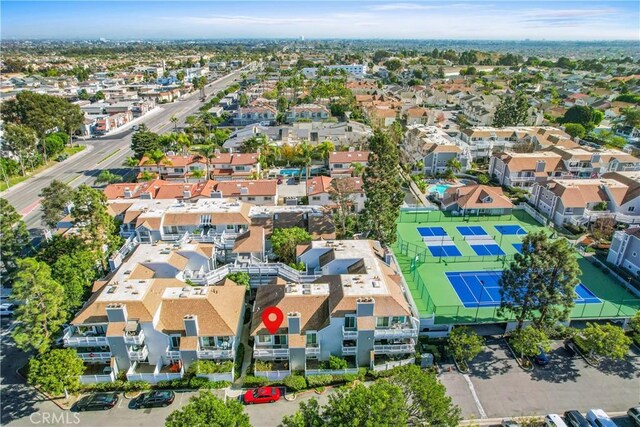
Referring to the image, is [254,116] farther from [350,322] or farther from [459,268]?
[350,322]

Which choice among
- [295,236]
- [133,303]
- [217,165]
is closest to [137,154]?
[217,165]

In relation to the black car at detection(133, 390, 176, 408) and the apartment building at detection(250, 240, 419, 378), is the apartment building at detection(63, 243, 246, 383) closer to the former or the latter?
the black car at detection(133, 390, 176, 408)

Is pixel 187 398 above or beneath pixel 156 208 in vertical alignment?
beneath

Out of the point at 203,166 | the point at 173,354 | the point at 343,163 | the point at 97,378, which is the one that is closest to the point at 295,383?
the point at 173,354

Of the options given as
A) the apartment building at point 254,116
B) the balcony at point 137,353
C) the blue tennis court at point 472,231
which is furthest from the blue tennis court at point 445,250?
the apartment building at point 254,116

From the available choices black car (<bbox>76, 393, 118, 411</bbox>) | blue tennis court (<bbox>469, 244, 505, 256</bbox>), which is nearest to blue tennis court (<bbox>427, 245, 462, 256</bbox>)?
blue tennis court (<bbox>469, 244, 505, 256</bbox>)

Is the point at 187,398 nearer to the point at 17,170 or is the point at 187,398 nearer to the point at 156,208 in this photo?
the point at 156,208

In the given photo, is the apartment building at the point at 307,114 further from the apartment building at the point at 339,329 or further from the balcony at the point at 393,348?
the balcony at the point at 393,348
